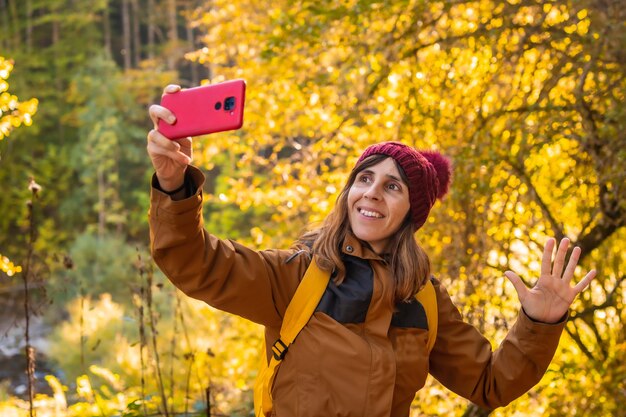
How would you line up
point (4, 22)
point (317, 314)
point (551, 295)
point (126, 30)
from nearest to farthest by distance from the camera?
1. point (317, 314)
2. point (551, 295)
3. point (4, 22)
4. point (126, 30)

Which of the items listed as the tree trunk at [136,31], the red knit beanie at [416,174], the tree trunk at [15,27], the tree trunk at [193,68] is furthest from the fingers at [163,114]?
the tree trunk at [136,31]

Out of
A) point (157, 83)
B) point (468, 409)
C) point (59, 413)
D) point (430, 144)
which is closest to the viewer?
point (468, 409)

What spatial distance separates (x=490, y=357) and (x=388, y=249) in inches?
18.8

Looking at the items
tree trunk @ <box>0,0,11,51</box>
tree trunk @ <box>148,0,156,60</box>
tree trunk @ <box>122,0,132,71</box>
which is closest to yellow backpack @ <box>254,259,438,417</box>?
tree trunk @ <box>0,0,11,51</box>

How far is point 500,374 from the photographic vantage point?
7.70ft

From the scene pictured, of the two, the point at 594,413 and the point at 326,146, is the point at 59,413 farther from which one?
the point at 594,413

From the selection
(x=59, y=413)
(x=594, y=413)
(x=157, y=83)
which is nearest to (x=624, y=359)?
(x=594, y=413)

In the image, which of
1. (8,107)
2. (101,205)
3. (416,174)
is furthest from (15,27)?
(416,174)

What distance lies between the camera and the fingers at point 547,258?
222 centimetres

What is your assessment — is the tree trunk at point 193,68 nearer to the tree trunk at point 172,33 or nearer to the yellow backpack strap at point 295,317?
the tree trunk at point 172,33

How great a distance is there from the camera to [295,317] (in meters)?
2.07

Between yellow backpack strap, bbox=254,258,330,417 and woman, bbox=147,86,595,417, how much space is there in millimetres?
18

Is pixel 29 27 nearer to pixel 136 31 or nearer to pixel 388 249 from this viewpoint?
pixel 136 31

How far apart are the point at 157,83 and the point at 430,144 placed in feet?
62.2
